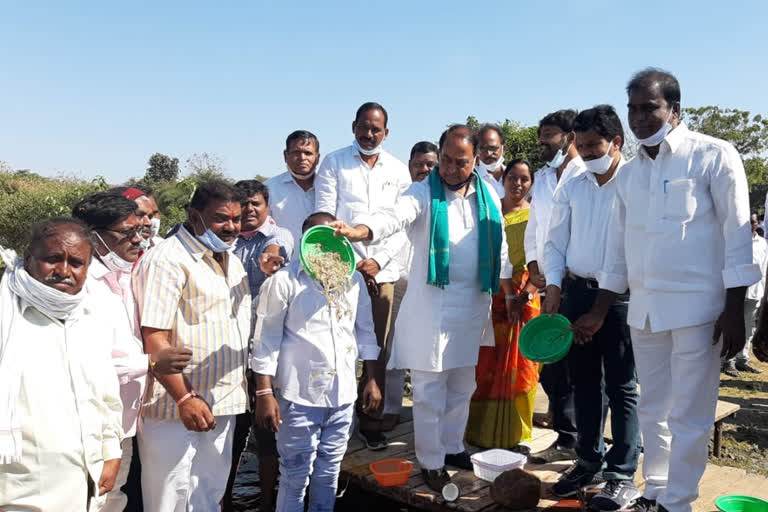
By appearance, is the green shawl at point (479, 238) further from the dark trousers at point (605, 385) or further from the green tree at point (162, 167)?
the green tree at point (162, 167)

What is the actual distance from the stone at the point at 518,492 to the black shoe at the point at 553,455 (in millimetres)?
727

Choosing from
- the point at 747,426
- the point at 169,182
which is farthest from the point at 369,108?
the point at 169,182

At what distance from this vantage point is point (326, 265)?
375 cm

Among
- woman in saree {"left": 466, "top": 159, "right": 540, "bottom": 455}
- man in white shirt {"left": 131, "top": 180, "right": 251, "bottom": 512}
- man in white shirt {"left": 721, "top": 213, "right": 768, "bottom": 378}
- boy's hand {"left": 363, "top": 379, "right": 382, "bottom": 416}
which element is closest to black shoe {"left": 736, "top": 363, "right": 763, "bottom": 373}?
man in white shirt {"left": 721, "top": 213, "right": 768, "bottom": 378}

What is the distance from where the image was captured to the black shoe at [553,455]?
479cm

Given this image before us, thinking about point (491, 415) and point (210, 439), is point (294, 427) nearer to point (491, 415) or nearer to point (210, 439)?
point (210, 439)

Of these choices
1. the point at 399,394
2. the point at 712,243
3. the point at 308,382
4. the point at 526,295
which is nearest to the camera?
the point at 712,243

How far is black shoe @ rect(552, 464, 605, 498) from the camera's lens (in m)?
4.20

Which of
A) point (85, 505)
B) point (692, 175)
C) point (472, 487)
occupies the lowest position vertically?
point (472, 487)

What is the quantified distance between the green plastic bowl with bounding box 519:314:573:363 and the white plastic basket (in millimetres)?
744

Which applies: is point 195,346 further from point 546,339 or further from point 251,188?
point 546,339

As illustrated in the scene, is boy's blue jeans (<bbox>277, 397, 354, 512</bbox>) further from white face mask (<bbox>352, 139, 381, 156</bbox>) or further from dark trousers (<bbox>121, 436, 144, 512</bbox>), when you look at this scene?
white face mask (<bbox>352, 139, 381, 156</bbox>)

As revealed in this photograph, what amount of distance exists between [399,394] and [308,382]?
2265 millimetres

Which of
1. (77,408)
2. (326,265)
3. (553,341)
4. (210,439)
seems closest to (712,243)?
(553,341)
